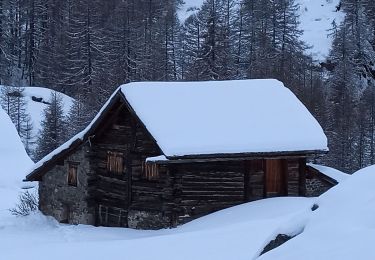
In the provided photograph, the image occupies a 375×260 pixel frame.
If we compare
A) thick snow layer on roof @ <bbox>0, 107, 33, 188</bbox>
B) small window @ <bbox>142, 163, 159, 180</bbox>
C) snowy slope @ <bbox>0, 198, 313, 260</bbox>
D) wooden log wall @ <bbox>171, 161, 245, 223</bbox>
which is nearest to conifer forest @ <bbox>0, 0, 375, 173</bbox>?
thick snow layer on roof @ <bbox>0, 107, 33, 188</bbox>

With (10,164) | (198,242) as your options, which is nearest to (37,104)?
(10,164)

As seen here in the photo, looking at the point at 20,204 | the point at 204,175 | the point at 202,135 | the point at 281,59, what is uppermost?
the point at 281,59

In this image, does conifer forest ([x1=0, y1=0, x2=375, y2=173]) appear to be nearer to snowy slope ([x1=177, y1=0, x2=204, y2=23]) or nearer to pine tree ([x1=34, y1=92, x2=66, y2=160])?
pine tree ([x1=34, y1=92, x2=66, y2=160])

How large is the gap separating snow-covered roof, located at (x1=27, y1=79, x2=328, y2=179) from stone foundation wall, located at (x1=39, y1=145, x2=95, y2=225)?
847 millimetres

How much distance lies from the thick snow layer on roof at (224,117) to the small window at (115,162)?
2480 mm

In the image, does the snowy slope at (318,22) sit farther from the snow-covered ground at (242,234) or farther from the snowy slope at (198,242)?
the snowy slope at (198,242)

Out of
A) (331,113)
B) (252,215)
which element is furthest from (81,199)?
(331,113)

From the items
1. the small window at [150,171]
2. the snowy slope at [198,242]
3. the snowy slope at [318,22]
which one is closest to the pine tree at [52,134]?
the small window at [150,171]

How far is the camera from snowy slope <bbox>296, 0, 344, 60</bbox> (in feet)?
214

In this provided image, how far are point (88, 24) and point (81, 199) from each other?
39.7 metres

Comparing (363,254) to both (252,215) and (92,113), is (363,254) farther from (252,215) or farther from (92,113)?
(92,113)

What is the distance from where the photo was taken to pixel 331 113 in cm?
5072

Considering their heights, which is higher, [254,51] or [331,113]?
[254,51]

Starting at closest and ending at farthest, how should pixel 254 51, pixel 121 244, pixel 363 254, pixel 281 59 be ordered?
1. pixel 363 254
2. pixel 121 244
3. pixel 281 59
4. pixel 254 51
